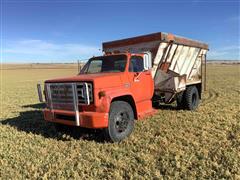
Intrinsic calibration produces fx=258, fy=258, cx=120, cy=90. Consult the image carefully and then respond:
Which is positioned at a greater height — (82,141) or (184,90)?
(184,90)

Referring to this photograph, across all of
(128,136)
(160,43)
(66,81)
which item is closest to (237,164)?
(128,136)

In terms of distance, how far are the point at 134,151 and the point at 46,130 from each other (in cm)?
302

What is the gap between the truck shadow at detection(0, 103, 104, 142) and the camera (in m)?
6.41

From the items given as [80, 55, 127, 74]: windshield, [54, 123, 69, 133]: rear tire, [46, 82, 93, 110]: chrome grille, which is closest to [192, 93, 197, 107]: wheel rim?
[80, 55, 127, 74]: windshield

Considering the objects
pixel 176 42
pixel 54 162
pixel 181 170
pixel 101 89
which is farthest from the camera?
pixel 176 42

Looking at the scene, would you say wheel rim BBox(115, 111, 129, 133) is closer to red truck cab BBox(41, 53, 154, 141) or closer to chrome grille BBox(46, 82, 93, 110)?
red truck cab BBox(41, 53, 154, 141)

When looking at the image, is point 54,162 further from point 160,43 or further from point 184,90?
point 184,90

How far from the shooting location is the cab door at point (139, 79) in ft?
21.3

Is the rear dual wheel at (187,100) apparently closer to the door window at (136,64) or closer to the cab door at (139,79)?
the cab door at (139,79)

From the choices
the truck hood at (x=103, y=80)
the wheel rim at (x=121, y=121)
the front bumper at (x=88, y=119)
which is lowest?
the wheel rim at (x=121, y=121)

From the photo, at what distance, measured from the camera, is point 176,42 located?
838cm

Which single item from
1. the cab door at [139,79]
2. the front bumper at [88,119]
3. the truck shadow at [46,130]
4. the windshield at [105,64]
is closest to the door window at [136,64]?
the cab door at [139,79]

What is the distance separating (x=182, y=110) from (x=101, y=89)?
4610mm

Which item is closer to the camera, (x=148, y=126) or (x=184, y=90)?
(x=148, y=126)
